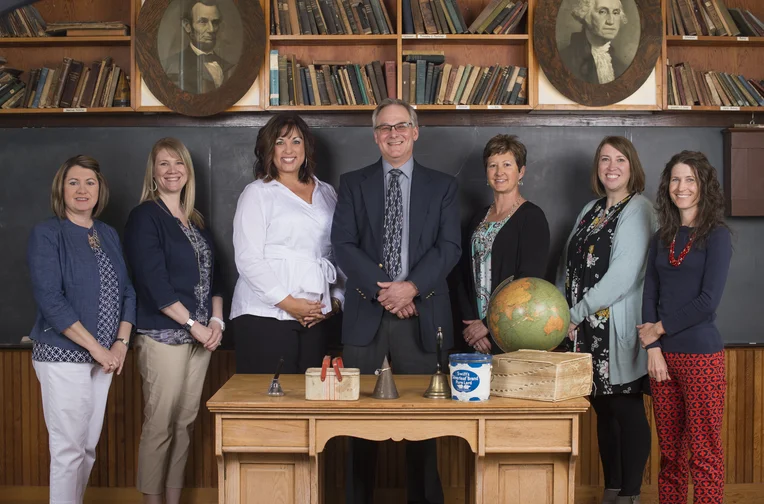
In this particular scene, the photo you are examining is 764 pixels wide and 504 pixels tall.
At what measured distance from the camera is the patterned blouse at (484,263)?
3834mm

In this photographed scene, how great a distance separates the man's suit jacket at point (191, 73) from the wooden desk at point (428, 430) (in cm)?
212

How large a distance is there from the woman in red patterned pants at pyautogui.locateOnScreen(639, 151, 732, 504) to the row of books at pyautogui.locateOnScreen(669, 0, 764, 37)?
4.20ft

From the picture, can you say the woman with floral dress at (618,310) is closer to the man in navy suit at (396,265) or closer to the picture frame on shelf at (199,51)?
the man in navy suit at (396,265)

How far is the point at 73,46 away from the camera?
4.49m

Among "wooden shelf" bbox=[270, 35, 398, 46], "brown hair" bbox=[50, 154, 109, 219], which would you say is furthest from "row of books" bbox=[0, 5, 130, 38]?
"brown hair" bbox=[50, 154, 109, 219]

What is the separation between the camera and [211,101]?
14.1ft

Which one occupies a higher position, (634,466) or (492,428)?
(492,428)

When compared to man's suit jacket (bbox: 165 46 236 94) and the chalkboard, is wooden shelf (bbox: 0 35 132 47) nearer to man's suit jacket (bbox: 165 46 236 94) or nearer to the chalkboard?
man's suit jacket (bbox: 165 46 236 94)

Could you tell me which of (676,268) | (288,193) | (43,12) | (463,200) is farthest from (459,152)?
(43,12)

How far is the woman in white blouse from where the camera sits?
146 inches

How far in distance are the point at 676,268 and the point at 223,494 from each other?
203 cm

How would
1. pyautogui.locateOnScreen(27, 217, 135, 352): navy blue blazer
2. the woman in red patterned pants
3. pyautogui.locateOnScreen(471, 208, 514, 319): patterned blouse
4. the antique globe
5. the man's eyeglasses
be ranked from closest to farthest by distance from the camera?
1. the antique globe
2. the woman in red patterned pants
3. pyautogui.locateOnScreen(27, 217, 135, 352): navy blue blazer
4. the man's eyeglasses
5. pyautogui.locateOnScreen(471, 208, 514, 319): patterned blouse

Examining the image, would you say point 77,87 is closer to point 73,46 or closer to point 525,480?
point 73,46

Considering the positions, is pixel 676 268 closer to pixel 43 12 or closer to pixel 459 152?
pixel 459 152
